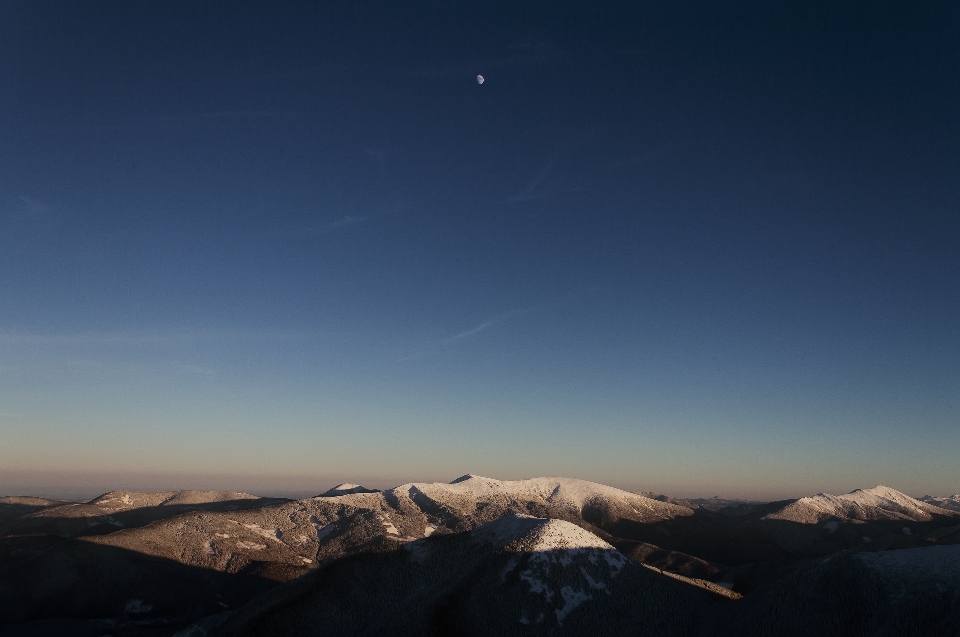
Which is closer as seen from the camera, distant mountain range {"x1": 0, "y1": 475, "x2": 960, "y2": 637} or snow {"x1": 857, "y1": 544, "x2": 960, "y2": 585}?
snow {"x1": 857, "y1": 544, "x2": 960, "y2": 585}

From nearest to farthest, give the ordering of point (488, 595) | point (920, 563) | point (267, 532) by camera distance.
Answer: point (920, 563)
point (488, 595)
point (267, 532)

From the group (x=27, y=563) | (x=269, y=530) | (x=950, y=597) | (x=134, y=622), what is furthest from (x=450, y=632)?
(x=269, y=530)

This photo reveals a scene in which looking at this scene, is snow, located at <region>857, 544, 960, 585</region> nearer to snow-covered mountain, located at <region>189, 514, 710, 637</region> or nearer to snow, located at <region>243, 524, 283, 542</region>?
snow-covered mountain, located at <region>189, 514, 710, 637</region>

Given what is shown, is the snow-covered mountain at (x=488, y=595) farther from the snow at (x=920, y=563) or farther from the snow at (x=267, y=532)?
the snow at (x=267, y=532)

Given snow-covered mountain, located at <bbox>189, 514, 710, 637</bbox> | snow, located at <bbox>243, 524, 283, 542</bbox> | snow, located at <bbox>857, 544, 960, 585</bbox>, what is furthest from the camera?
snow, located at <bbox>243, 524, 283, 542</bbox>

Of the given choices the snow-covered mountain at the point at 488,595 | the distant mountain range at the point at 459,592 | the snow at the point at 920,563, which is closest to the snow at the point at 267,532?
the distant mountain range at the point at 459,592

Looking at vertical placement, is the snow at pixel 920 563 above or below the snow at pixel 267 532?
above

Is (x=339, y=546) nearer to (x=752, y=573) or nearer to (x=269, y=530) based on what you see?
(x=269, y=530)

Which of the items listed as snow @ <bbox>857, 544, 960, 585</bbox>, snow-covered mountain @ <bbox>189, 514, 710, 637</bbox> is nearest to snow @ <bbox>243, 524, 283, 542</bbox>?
snow-covered mountain @ <bbox>189, 514, 710, 637</bbox>

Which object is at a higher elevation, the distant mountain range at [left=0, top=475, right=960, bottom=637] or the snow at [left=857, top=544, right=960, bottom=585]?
the snow at [left=857, top=544, right=960, bottom=585]

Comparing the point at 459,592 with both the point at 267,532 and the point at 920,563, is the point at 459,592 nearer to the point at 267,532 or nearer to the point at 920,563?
the point at 920,563

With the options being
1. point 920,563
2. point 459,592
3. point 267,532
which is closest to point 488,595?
point 459,592
